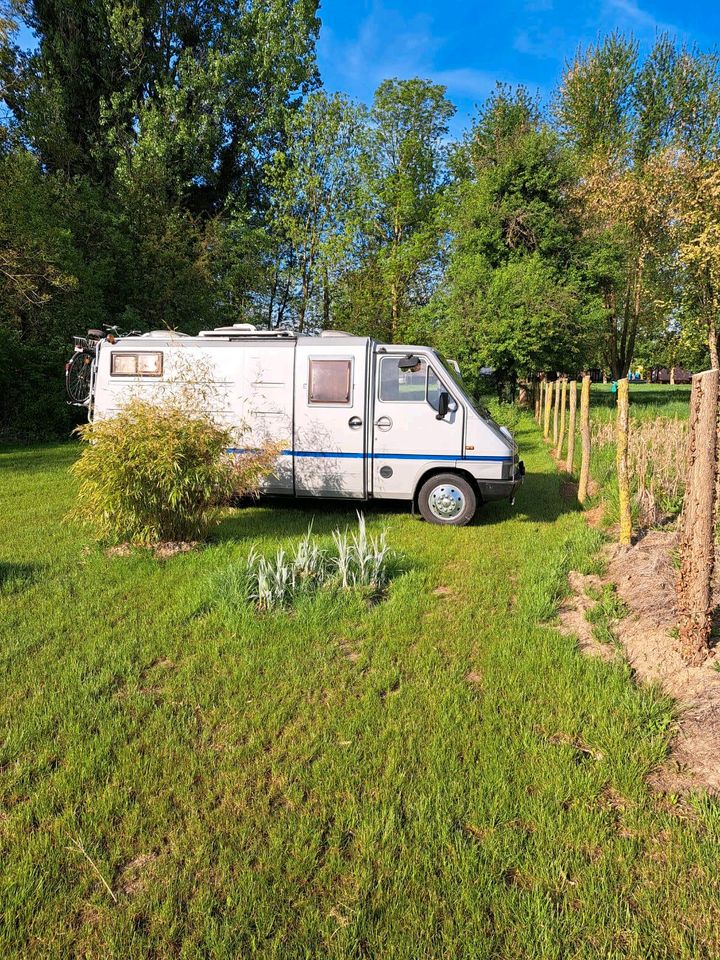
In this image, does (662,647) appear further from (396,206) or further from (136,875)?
(396,206)

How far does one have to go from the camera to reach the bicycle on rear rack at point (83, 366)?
30.4ft

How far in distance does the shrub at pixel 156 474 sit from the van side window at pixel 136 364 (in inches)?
99.0

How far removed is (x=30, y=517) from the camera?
801 cm

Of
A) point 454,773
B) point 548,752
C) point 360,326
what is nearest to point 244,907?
point 454,773

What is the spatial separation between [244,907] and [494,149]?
3108cm

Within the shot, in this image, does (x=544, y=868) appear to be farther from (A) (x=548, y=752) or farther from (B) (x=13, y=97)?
(B) (x=13, y=97)

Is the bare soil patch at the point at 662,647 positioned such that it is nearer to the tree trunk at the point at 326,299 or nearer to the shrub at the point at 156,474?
the shrub at the point at 156,474

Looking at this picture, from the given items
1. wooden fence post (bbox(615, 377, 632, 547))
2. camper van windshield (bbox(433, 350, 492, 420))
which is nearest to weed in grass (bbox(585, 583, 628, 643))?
wooden fence post (bbox(615, 377, 632, 547))

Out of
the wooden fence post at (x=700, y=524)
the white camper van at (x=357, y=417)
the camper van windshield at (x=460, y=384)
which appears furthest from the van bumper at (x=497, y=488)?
the wooden fence post at (x=700, y=524)

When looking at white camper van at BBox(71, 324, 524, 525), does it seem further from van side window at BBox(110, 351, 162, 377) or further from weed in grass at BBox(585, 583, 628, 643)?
weed in grass at BBox(585, 583, 628, 643)

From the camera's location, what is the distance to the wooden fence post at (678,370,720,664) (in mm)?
3744

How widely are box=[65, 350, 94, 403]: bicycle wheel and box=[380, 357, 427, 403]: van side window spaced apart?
198 inches

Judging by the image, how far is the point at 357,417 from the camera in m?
8.01

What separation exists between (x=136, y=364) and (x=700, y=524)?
792 cm
